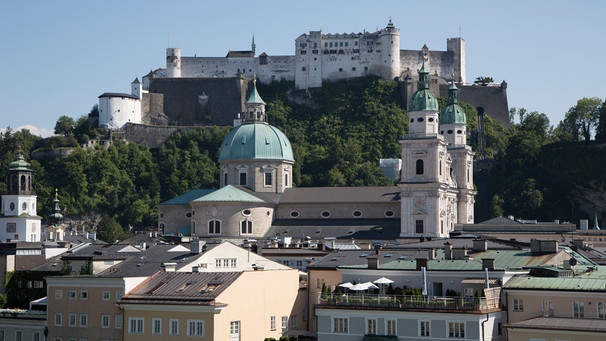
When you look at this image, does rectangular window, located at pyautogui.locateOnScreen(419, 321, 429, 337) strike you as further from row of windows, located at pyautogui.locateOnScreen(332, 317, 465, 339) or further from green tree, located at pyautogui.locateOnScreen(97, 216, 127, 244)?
green tree, located at pyautogui.locateOnScreen(97, 216, 127, 244)

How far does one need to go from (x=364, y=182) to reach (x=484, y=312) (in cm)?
9112

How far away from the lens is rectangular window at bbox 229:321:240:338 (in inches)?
1692

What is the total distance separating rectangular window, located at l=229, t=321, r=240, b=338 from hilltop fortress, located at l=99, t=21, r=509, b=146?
102 meters

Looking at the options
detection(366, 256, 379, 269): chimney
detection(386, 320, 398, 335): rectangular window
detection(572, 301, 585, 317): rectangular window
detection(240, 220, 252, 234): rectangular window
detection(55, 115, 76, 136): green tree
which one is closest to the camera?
detection(572, 301, 585, 317): rectangular window

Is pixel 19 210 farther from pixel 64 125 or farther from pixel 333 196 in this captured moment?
pixel 64 125

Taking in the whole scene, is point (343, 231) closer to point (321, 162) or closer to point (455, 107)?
point (455, 107)

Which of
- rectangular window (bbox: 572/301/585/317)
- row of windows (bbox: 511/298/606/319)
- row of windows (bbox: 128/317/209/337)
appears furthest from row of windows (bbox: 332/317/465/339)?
row of windows (bbox: 128/317/209/337)

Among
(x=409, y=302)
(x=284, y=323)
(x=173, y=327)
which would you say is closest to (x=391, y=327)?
(x=409, y=302)

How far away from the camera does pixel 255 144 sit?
10131 centimetres

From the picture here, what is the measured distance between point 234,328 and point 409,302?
7319mm

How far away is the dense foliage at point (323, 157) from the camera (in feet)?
391

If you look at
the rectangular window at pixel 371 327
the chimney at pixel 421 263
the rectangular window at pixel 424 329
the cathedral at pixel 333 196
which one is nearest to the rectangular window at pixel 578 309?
the rectangular window at pixel 424 329

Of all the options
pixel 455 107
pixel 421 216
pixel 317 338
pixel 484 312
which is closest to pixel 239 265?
pixel 317 338

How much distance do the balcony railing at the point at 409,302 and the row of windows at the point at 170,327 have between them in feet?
14.2
